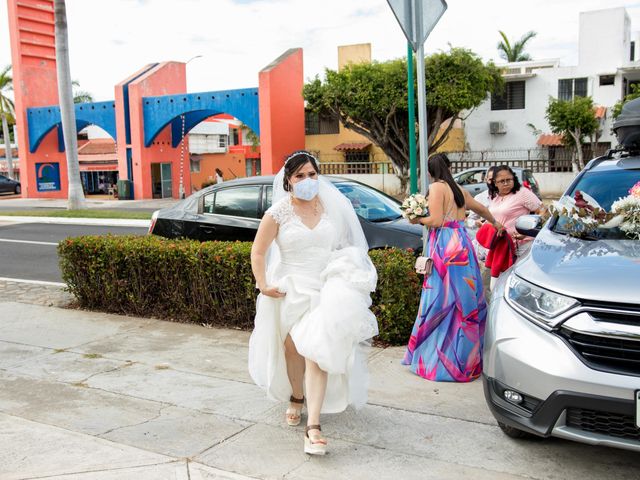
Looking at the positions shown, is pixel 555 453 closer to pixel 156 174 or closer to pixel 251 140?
pixel 156 174

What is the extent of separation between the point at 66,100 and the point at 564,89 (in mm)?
23468

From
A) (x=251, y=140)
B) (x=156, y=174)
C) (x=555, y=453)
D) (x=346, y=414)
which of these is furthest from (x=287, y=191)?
(x=251, y=140)

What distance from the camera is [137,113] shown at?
102 feet

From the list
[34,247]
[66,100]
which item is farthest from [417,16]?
[66,100]

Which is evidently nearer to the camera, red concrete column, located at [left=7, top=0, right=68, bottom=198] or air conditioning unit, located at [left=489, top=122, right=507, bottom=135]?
red concrete column, located at [left=7, top=0, right=68, bottom=198]

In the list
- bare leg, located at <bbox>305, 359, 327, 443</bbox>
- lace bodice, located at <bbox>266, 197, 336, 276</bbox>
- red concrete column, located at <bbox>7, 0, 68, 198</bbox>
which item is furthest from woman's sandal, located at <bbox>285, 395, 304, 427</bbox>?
red concrete column, located at <bbox>7, 0, 68, 198</bbox>

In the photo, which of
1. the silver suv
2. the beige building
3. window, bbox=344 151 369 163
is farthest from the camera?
window, bbox=344 151 369 163

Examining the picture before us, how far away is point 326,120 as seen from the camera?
35250 mm

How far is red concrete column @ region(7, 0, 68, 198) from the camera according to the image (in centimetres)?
3281

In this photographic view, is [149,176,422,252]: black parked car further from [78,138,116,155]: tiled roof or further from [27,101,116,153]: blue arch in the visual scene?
[78,138,116,155]: tiled roof

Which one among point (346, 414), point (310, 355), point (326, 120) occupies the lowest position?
point (346, 414)

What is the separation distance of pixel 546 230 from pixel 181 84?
31.5 m

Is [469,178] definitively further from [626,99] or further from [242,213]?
[242,213]

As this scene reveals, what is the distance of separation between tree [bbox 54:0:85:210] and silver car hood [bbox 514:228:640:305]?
20979 mm
